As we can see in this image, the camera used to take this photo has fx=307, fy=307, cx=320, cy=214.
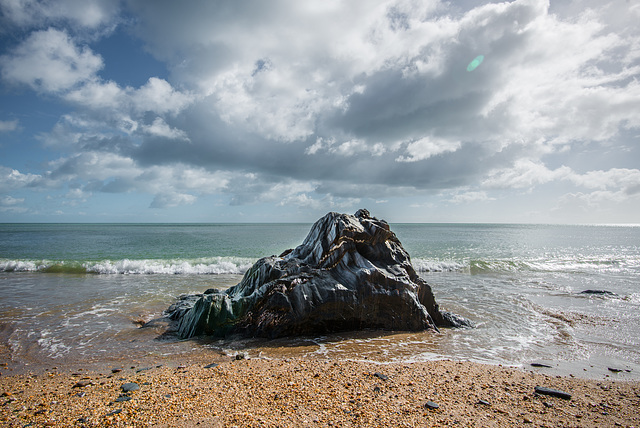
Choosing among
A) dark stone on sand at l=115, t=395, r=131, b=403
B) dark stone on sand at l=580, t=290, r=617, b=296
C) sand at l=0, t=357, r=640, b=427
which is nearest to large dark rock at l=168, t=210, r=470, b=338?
sand at l=0, t=357, r=640, b=427

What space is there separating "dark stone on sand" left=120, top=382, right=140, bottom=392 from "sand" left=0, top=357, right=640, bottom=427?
0.36 ft

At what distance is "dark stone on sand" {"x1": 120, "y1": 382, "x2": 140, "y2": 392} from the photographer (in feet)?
15.8

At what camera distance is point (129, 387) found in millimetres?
4883

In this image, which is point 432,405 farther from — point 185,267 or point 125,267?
point 125,267

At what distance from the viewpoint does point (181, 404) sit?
14.1ft

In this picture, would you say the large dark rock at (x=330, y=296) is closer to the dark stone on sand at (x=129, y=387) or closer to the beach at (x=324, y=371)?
the beach at (x=324, y=371)

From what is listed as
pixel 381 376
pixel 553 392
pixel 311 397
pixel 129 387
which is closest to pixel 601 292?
pixel 553 392

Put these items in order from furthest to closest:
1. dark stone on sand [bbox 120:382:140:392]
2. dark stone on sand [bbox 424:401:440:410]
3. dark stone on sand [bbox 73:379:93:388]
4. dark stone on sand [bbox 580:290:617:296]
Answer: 1. dark stone on sand [bbox 580:290:617:296]
2. dark stone on sand [bbox 73:379:93:388]
3. dark stone on sand [bbox 120:382:140:392]
4. dark stone on sand [bbox 424:401:440:410]

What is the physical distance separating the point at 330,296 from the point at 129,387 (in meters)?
4.53

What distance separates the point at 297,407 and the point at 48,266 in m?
25.1

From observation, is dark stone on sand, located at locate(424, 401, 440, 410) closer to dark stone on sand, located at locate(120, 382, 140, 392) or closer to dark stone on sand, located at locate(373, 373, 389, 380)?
dark stone on sand, located at locate(373, 373, 389, 380)

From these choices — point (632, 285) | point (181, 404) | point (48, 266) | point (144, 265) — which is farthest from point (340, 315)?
point (48, 266)

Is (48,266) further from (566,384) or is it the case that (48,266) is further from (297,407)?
(566,384)

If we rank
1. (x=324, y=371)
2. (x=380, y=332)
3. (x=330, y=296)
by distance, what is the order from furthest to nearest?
1. (x=380, y=332)
2. (x=330, y=296)
3. (x=324, y=371)
